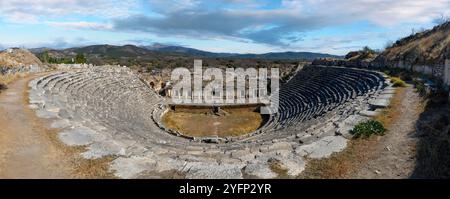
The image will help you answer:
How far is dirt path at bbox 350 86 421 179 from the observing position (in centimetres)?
893

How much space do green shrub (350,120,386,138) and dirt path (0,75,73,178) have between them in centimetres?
900

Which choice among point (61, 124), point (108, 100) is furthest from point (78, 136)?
point (108, 100)

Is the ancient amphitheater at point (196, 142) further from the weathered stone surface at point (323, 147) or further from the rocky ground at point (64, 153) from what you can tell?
the rocky ground at point (64, 153)

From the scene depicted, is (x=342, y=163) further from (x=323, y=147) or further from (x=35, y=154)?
(x=35, y=154)

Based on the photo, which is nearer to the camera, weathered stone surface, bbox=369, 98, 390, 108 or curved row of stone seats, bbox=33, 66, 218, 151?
weathered stone surface, bbox=369, 98, 390, 108

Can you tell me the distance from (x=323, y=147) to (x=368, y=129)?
209 cm

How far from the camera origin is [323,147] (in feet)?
37.1

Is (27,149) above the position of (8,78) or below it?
below

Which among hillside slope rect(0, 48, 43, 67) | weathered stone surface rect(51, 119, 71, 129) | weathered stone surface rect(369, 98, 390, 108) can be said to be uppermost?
hillside slope rect(0, 48, 43, 67)

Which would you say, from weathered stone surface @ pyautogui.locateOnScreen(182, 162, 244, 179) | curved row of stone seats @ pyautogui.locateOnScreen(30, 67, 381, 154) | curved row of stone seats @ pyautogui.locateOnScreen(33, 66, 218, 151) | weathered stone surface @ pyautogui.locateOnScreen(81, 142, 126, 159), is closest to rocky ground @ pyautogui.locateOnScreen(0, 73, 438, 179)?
weathered stone surface @ pyautogui.locateOnScreen(81, 142, 126, 159)

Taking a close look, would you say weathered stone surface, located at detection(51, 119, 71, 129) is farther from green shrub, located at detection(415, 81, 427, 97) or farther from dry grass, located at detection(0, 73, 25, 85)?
green shrub, located at detection(415, 81, 427, 97)
